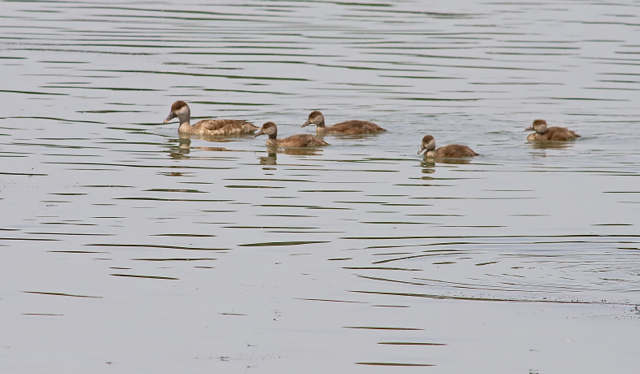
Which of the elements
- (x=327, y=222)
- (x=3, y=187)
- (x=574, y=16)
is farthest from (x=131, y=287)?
(x=574, y=16)

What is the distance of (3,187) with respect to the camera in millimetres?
13039

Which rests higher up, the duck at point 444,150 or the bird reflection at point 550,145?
the bird reflection at point 550,145

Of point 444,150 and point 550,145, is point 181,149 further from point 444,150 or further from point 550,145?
point 550,145

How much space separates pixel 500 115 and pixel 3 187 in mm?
8917

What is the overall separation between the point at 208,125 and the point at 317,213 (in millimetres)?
6648

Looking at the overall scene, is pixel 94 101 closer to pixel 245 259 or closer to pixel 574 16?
pixel 245 259

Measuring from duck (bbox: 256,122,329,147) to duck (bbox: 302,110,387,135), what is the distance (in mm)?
594

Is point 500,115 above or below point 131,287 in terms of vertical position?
above

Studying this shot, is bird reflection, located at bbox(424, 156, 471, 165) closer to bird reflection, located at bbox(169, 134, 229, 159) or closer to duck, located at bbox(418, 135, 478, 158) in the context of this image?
duck, located at bbox(418, 135, 478, 158)

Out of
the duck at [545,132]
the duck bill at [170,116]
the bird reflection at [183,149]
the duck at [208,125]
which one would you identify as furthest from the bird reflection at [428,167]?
the duck bill at [170,116]

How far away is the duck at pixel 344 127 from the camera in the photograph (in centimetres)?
1773

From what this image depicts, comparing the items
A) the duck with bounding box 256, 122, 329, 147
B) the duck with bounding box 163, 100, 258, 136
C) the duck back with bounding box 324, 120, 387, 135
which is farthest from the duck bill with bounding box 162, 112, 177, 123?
the duck back with bounding box 324, 120, 387, 135

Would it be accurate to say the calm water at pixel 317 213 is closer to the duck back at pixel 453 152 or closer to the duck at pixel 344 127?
the duck at pixel 344 127

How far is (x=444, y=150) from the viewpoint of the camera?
16.2m
